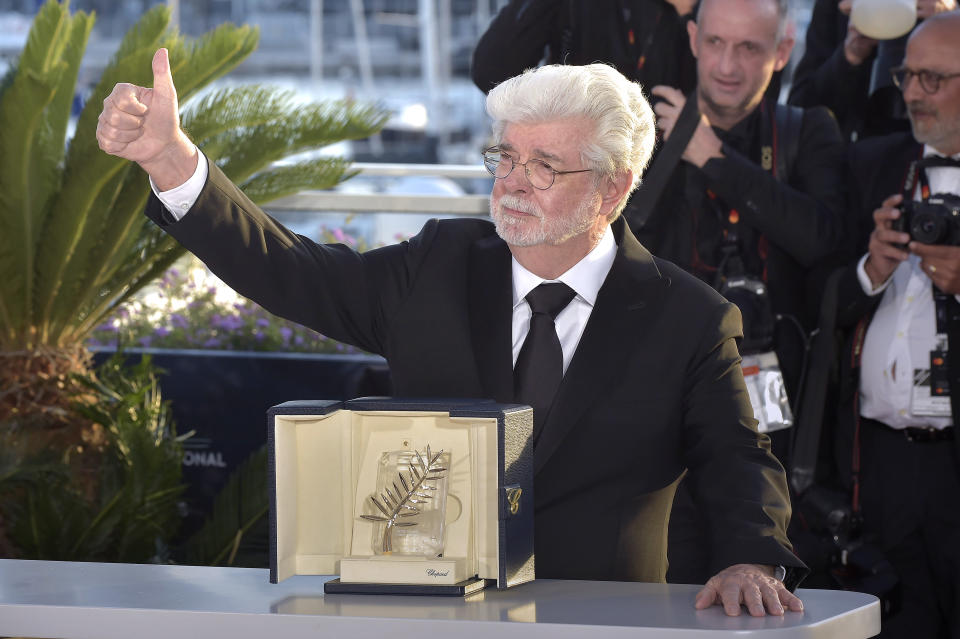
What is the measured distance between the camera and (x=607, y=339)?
8.34 ft

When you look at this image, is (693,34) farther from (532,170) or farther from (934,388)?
(532,170)

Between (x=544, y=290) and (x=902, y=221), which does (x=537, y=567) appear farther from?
(x=902, y=221)

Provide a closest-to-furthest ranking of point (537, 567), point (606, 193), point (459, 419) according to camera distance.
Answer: point (459, 419)
point (537, 567)
point (606, 193)

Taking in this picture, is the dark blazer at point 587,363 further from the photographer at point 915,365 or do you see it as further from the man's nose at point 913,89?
the man's nose at point 913,89

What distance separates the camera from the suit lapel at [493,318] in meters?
2.54

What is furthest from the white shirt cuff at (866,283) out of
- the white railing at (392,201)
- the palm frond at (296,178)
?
the white railing at (392,201)

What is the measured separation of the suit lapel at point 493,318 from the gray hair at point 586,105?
0.79 feet

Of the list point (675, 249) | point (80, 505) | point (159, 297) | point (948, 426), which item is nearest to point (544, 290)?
point (675, 249)

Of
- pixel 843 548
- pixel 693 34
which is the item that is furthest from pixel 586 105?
pixel 843 548

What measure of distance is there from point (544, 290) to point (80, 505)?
2.77m

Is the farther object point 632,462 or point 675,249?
point 675,249

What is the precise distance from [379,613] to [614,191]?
1029 mm

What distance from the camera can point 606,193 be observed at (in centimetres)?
270

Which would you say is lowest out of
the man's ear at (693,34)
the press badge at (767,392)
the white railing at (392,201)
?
the press badge at (767,392)
